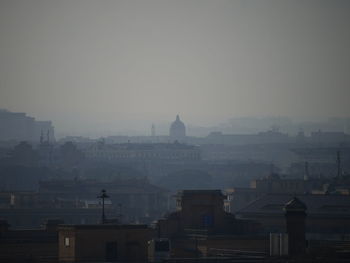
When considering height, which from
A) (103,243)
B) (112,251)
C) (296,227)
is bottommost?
(112,251)

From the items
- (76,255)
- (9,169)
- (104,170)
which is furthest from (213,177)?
(76,255)

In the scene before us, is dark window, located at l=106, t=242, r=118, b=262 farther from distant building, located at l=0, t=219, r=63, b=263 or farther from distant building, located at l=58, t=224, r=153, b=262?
distant building, located at l=0, t=219, r=63, b=263

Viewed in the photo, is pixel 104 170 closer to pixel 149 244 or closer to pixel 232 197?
pixel 232 197

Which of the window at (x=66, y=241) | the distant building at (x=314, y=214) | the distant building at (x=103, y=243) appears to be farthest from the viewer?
the distant building at (x=314, y=214)

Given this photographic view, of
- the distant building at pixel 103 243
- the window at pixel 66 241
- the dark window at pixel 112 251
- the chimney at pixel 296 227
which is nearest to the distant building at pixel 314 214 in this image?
the chimney at pixel 296 227

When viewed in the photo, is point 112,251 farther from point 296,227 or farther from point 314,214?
point 314,214

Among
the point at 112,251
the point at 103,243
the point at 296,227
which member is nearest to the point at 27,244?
the point at 112,251

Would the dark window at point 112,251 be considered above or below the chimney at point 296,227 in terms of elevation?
below

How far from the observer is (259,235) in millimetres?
56375

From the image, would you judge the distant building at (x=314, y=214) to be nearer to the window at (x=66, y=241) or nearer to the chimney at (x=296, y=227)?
the chimney at (x=296, y=227)

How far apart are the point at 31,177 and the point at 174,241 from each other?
91.2 meters

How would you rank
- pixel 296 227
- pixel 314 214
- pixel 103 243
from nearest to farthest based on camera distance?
pixel 103 243
pixel 296 227
pixel 314 214

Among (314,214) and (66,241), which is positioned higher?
(314,214)

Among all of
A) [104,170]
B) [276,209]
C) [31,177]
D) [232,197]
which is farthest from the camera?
[104,170]
